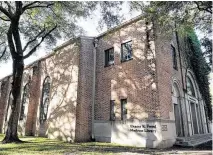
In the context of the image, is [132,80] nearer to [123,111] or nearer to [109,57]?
[123,111]

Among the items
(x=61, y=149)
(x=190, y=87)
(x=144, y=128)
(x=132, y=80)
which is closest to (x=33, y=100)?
(x=61, y=149)

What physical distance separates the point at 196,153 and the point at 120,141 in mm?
4535

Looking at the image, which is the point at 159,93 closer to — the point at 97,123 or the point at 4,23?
the point at 97,123

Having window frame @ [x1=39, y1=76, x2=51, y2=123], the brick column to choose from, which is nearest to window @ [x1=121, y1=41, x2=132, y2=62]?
window frame @ [x1=39, y1=76, x2=51, y2=123]

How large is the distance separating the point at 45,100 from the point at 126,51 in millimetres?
8990

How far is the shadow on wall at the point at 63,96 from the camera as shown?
1374 centimetres

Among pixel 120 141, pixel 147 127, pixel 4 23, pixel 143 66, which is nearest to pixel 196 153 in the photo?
pixel 147 127

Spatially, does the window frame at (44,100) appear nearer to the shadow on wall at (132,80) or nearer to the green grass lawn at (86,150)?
the shadow on wall at (132,80)

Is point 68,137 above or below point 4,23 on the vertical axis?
below

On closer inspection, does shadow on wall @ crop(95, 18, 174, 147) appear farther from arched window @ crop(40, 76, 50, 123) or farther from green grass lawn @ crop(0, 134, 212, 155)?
arched window @ crop(40, 76, 50, 123)

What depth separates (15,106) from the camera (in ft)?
42.2

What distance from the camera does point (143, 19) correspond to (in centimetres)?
1277

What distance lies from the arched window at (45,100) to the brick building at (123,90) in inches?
3.7

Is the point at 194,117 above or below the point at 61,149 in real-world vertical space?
above
